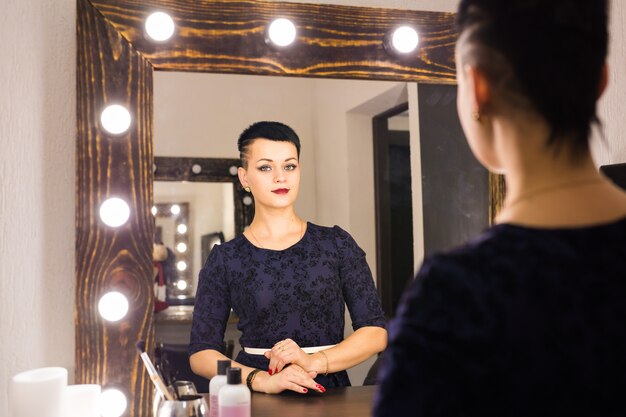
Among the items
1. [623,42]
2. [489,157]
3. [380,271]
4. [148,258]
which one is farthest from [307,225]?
[623,42]

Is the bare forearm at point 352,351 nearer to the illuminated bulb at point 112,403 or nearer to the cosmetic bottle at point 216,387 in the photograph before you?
the cosmetic bottle at point 216,387

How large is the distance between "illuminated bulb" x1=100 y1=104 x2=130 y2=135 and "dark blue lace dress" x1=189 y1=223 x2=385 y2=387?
0.27 meters

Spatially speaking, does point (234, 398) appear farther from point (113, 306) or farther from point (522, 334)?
point (522, 334)

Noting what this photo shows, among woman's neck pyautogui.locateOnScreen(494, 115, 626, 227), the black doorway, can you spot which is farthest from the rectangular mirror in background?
woman's neck pyautogui.locateOnScreen(494, 115, 626, 227)

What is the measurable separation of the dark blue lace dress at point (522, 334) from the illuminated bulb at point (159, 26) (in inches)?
33.8

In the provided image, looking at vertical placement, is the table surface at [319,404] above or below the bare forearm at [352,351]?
below

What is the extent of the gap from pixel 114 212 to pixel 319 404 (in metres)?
0.48

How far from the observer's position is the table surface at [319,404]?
0.99 metres

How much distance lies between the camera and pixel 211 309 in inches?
42.2

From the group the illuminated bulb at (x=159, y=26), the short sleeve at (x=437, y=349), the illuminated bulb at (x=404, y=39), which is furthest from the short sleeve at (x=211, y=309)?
the short sleeve at (x=437, y=349)

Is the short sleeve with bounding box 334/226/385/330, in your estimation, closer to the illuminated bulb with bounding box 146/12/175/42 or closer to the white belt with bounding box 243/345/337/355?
the white belt with bounding box 243/345/337/355

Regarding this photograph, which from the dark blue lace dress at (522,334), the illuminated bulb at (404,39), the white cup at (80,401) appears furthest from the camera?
the illuminated bulb at (404,39)

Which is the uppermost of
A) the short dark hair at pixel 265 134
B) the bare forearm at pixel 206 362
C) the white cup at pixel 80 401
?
the short dark hair at pixel 265 134

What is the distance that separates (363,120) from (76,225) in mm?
552
